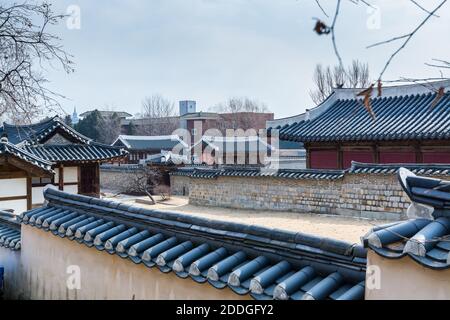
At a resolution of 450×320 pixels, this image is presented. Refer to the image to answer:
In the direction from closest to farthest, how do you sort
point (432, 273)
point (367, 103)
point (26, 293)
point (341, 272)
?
1. point (367, 103)
2. point (432, 273)
3. point (341, 272)
4. point (26, 293)

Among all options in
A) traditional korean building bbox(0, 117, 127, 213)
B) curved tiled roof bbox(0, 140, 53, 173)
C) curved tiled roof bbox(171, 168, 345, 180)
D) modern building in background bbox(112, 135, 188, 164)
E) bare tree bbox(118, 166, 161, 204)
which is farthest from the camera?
modern building in background bbox(112, 135, 188, 164)

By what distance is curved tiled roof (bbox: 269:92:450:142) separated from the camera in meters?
15.7

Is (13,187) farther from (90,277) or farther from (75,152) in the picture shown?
(90,277)

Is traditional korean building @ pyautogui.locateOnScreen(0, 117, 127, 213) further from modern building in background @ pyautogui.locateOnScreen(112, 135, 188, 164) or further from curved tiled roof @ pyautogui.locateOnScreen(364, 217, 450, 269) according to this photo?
modern building in background @ pyautogui.locateOnScreen(112, 135, 188, 164)

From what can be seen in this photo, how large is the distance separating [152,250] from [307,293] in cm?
162

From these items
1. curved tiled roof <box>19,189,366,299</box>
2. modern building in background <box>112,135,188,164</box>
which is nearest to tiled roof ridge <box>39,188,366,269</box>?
curved tiled roof <box>19,189,366,299</box>

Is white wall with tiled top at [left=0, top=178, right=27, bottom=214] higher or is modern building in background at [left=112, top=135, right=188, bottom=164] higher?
modern building in background at [left=112, top=135, right=188, bottom=164]

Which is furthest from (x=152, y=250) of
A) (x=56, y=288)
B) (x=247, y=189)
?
(x=247, y=189)

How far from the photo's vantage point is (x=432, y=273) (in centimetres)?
230

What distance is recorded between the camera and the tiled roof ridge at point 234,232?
3004mm

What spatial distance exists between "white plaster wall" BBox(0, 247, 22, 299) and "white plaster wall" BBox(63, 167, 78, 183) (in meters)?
12.2

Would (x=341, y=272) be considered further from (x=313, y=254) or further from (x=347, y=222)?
(x=347, y=222)

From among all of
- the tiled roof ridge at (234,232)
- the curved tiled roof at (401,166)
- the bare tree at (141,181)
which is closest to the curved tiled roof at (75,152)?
the bare tree at (141,181)

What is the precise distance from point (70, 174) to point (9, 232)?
11854 mm
